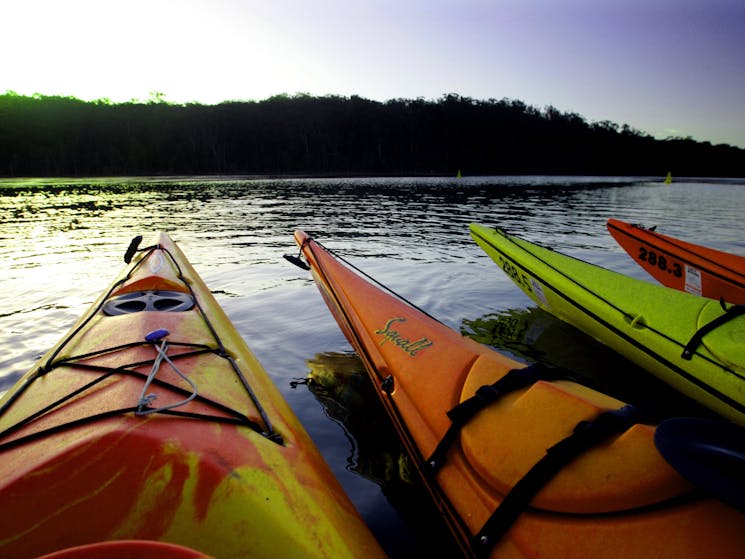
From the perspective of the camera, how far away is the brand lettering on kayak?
8.68 ft

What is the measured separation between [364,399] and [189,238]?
8.27 metres

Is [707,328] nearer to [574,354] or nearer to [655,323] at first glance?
[655,323]

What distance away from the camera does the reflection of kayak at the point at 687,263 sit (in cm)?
448

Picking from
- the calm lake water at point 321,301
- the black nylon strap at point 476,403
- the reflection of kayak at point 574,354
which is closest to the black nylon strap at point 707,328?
the reflection of kayak at point 574,354

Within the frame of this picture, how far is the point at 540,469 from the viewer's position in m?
1.49

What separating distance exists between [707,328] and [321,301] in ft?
13.2

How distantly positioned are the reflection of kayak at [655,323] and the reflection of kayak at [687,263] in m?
1.42

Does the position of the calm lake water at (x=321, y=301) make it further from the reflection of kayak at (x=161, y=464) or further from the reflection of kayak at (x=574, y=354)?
the reflection of kayak at (x=161, y=464)

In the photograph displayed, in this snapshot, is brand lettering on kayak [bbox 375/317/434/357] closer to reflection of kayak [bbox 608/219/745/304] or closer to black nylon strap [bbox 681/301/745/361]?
black nylon strap [bbox 681/301/745/361]

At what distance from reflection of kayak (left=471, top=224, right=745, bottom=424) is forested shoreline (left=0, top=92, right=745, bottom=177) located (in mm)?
65988

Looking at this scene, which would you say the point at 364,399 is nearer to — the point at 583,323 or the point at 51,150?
the point at 583,323

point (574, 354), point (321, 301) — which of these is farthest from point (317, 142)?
point (574, 354)

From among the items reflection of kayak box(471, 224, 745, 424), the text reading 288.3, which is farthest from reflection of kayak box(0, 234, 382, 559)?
the text reading 288.3

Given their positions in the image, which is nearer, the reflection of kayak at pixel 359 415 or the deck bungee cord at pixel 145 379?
the deck bungee cord at pixel 145 379
